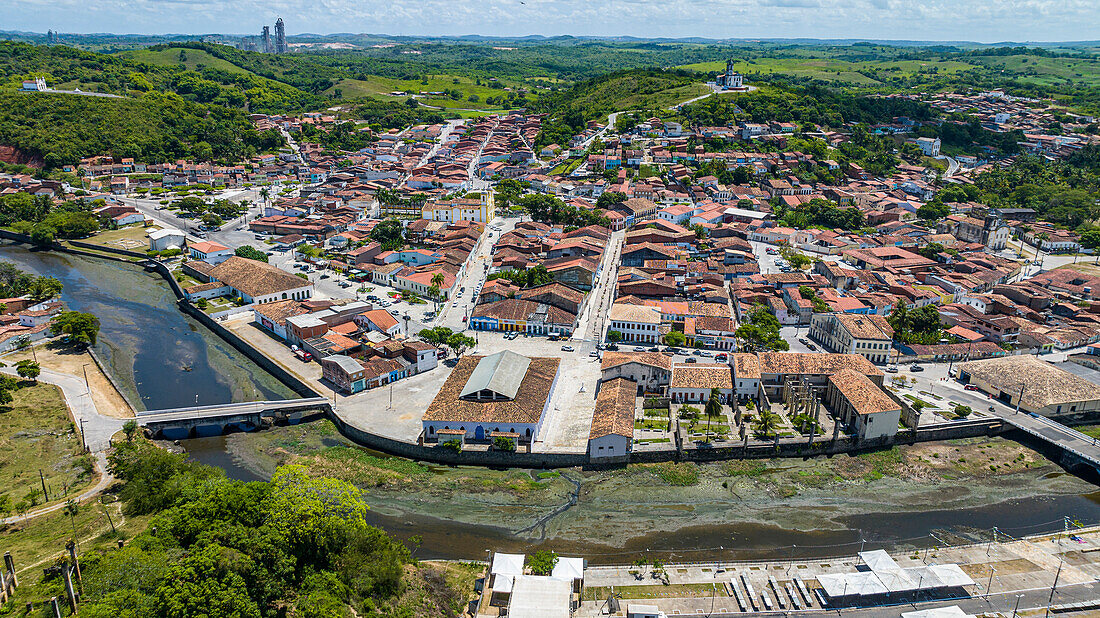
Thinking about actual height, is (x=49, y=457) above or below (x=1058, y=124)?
below

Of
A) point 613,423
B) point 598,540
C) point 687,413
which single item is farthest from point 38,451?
point 687,413

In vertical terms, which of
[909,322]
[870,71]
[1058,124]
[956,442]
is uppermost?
[870,71]

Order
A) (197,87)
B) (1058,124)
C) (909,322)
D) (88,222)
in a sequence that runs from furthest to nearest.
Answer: (197,87), (1058,124), (88,222), (909,322)

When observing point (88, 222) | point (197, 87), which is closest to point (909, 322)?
point (88, 222)

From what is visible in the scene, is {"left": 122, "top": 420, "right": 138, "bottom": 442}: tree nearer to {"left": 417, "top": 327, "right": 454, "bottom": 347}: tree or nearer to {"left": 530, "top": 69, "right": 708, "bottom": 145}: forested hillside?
{"left": 417, "top": 327, "right": 454, "bottom": 347}: tree

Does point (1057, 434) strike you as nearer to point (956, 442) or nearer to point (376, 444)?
point (956, 442)

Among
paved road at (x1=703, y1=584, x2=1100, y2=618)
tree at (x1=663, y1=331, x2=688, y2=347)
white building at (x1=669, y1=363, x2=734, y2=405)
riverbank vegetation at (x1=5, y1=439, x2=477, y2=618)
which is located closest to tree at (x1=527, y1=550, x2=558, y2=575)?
riverbank vegetation at (x1=5, y1=439, x2=477, y2=618)

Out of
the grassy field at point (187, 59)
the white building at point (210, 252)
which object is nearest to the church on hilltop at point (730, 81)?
the white building at point (210, 252)
